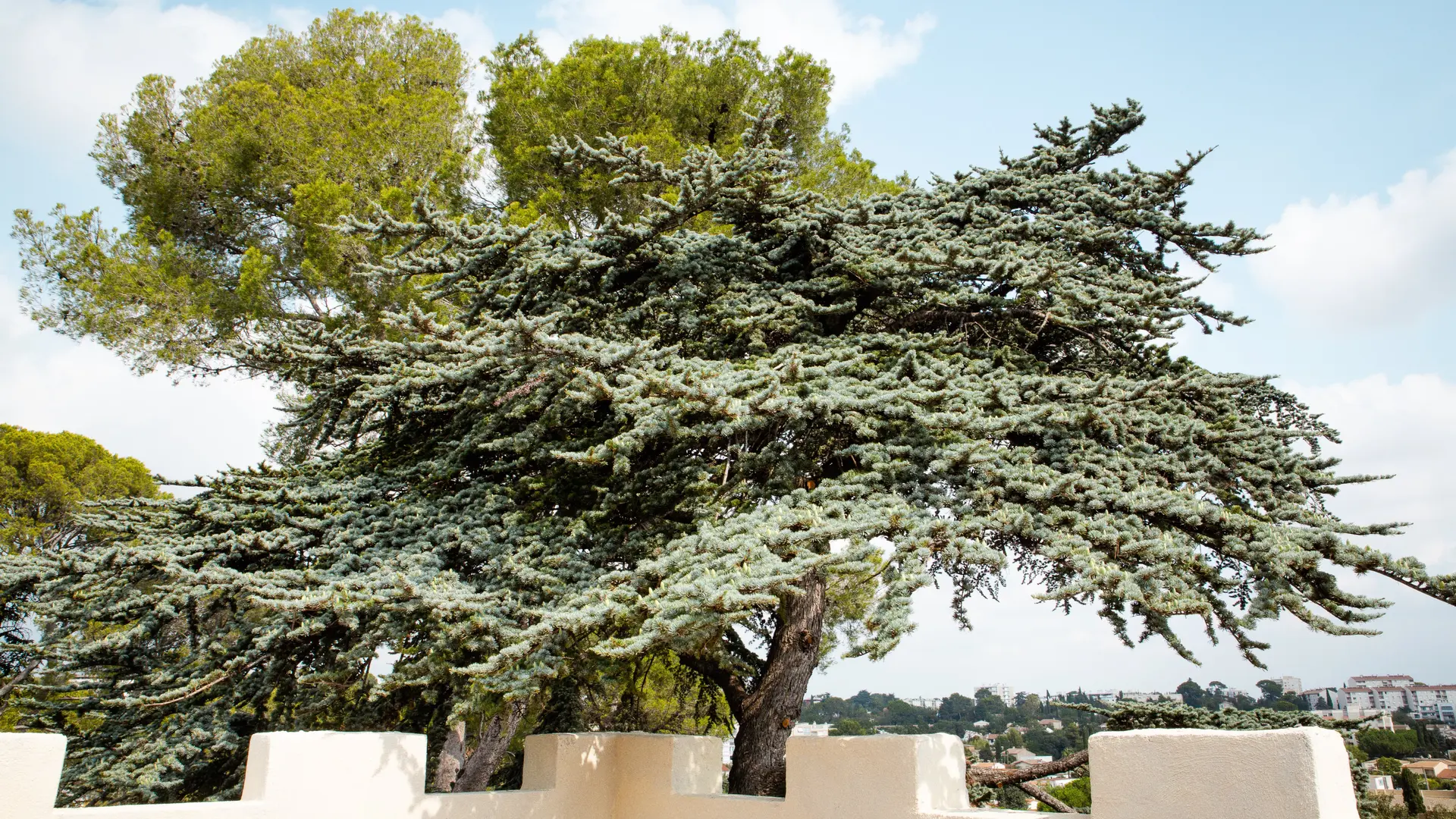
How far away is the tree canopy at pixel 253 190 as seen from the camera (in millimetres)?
15000

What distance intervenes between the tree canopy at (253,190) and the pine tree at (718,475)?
5755 mm

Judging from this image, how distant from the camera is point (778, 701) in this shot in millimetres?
8031

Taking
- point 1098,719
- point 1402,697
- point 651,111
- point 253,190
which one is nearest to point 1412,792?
point 1402,697

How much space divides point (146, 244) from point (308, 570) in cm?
1191

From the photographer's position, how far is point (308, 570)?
266 inches

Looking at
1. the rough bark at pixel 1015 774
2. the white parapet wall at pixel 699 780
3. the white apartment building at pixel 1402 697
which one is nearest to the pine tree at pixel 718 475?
the white parapet wall at pixel 699 780

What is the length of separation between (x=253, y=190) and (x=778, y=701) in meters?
13.8

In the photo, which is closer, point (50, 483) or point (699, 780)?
point (699, 780)

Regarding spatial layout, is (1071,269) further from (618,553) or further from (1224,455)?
(618,553)

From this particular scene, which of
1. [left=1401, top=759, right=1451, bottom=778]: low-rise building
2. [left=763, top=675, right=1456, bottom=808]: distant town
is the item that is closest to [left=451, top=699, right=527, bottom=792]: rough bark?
[left=763, top=675, right=1456, bottom=808]: distant town

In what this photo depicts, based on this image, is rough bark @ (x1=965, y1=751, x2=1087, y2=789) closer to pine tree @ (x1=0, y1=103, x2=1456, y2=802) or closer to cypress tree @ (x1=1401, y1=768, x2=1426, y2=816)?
pine tree @ (x1=0, y1=103, x2=1456, y2=802)

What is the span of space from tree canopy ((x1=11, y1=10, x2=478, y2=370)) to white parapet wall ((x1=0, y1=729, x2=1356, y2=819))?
8870mm

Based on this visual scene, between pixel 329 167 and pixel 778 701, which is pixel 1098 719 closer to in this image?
pixel 778 701

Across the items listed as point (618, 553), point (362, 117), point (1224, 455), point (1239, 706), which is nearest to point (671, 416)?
point (618, 553)
